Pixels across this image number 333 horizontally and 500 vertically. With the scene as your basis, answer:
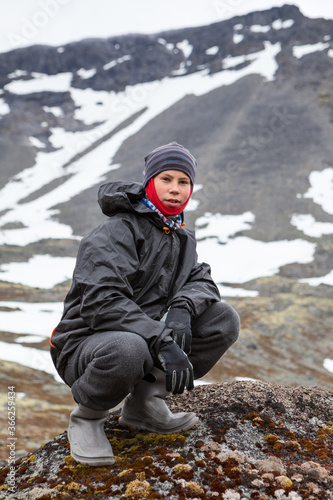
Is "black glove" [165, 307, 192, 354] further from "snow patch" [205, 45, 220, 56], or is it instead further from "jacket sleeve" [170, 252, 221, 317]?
"snow patch" [205, 45, 220, 56]

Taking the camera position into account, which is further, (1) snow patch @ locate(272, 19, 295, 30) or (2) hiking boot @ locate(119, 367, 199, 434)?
(1) snow patch @ locate(272, 19, 295, 30)

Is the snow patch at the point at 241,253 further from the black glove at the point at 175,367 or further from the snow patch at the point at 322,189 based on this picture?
the black glove at the point at 175,367

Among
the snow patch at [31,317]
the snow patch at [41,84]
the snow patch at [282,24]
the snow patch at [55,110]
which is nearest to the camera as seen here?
the snow patch at [31,317]

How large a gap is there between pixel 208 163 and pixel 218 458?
66.7 meters

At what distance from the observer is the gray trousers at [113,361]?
394 cm

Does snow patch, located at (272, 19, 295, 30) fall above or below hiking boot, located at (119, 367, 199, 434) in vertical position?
above

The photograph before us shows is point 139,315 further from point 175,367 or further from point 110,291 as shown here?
point 175,367

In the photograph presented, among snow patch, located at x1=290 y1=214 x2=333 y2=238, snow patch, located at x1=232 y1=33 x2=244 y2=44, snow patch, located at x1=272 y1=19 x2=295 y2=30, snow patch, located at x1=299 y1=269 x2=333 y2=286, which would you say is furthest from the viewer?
snow patch, located at x1=232 y1=33 x2=244 y2=44

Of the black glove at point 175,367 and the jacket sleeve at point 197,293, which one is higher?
the jacket sleeve at point 197,293

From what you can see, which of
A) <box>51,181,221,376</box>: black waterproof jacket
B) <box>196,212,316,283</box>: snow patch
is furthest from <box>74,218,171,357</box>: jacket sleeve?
<box>196,212,316,283</box>: snow patch

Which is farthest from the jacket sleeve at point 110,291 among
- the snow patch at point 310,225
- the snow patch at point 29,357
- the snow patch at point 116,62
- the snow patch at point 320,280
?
the snow patch at point 116,62

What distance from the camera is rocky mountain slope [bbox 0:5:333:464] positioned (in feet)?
99.6

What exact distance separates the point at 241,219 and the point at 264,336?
1117 inches

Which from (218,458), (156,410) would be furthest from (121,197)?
(218,458)
